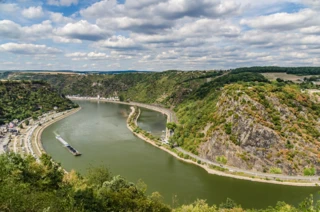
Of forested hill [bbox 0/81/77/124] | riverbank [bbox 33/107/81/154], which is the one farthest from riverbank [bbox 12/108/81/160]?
forested hill [bbox 0/81/77/124]

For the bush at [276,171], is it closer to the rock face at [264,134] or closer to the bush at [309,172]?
the rock face at [264,134]

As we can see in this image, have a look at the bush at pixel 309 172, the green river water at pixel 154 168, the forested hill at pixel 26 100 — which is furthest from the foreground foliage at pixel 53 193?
the forested hill at pixel 26 100

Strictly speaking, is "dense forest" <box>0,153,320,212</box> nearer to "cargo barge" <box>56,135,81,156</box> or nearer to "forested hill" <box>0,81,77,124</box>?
"cargo barge" <box>56,135,81,156</box>

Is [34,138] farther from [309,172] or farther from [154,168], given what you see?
[309,172]

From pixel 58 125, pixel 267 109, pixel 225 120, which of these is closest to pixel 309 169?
pixel 267 109

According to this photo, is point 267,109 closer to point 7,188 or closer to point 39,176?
point 39,176
